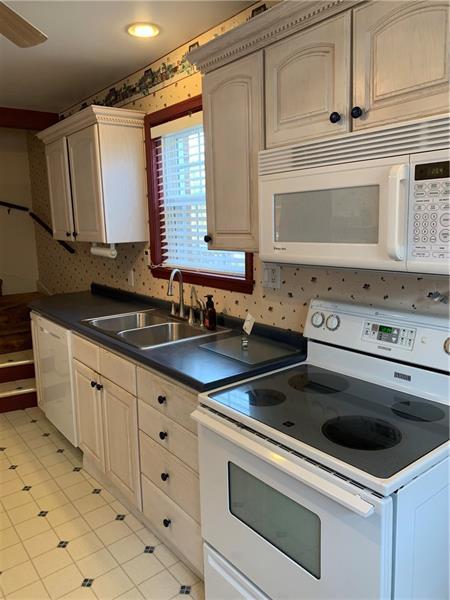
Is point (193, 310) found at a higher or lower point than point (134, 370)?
higher

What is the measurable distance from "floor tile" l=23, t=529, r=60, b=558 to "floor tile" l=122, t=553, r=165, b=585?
0.40m

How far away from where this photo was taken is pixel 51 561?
6.75 feet

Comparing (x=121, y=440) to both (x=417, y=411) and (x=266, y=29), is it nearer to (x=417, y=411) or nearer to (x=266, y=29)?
(x=417, y=411)

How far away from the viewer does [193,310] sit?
2613 millimetres

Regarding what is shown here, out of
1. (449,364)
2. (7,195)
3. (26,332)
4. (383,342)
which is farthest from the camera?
(7,195)

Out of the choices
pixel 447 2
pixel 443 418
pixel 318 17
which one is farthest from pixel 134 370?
pixel 447 2

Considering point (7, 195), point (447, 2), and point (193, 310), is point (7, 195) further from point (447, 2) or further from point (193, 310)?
point (447, 2)

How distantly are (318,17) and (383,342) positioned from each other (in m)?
1.10

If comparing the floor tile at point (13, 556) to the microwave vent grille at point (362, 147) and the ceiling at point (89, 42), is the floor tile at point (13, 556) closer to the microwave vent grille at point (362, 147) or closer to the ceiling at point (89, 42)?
the microwave vent grille at point (362, 147)

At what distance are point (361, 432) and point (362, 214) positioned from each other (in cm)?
64

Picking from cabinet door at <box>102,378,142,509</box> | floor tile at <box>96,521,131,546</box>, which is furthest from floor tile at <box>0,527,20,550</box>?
cabinet door at <box>102,378,142,509</box>

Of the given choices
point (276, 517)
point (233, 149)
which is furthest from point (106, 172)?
point (276, 517)

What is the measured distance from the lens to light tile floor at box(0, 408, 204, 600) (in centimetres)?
190

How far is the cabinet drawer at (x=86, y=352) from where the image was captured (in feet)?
7.95
